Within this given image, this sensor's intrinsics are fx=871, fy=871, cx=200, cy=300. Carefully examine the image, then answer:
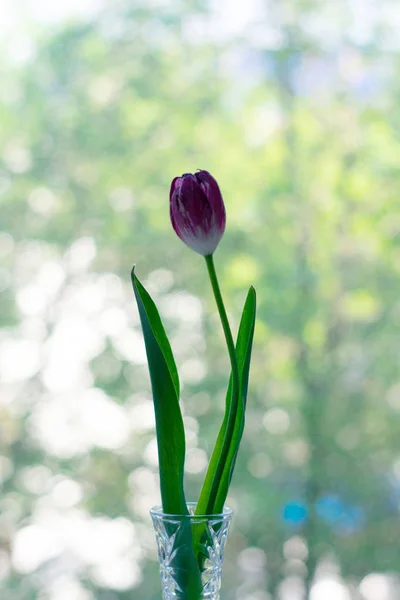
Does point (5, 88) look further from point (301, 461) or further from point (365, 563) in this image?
point (365, 563)

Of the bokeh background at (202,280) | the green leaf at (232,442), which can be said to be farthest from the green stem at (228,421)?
the bokeh background at (202,280)

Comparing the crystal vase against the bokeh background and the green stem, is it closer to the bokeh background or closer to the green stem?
the green stem

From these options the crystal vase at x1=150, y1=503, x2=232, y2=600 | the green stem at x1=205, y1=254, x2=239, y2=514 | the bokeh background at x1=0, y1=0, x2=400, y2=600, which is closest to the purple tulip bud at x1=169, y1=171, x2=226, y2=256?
the green stem at x1=205, y1=254, x2=239, y2=514

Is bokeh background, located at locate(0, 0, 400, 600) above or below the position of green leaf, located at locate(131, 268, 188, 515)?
above

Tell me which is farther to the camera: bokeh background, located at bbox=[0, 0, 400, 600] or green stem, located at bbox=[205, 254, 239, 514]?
bokeh background, located at bbox=[0, 0, 400, 600]

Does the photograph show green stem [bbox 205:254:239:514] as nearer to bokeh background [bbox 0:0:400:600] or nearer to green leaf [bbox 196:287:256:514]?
green leaf [bbox 196:287:256:514]

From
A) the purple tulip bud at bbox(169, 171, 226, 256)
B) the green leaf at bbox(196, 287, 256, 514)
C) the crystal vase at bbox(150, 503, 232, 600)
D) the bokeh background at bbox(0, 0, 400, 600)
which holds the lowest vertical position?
the crystal vase at bbox(150, 503, 232, 600)
